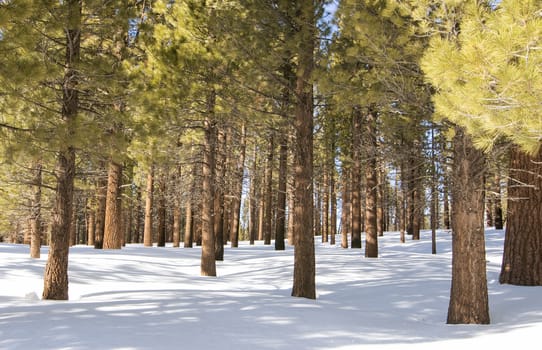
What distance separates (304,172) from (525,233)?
14.0 ft

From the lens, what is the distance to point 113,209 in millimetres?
15031

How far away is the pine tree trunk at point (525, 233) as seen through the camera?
8055 mm

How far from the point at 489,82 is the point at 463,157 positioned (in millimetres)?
2687

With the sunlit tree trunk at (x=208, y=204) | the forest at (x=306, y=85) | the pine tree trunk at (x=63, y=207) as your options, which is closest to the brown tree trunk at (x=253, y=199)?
the sunlit tree trunk at (x=208, y=204)

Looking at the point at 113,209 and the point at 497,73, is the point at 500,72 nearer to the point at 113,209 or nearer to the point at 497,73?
the point at 497,73

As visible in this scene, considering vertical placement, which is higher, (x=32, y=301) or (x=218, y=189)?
(x=218, y=189)

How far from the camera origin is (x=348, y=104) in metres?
7.31

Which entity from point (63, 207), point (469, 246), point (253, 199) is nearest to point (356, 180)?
point (253, 199)

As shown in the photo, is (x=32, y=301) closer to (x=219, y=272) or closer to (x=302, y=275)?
(x=302, y=275)

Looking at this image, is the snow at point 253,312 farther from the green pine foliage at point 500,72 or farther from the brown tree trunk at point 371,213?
the green pine foliage at point 500,72

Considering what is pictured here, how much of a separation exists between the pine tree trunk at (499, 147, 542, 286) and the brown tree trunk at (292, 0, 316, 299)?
3769 mm

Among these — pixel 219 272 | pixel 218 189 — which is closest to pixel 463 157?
pixel 219 272

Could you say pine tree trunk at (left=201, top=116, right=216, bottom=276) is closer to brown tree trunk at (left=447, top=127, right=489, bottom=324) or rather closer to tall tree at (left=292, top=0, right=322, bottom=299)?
tall tree at (left=292, top=0, right=322, bottom=299)

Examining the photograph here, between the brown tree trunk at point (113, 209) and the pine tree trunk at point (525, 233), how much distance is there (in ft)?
38.6
